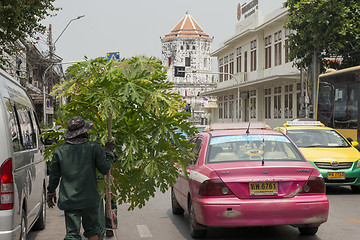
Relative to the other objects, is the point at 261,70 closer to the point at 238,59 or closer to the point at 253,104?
the point at 253,104

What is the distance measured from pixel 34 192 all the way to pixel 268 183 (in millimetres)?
3007

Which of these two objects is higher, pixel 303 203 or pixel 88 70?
pixel 88 70

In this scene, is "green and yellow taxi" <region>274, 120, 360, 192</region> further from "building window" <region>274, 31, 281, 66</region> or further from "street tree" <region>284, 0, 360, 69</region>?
"building window" <region>274, 31, 281, 66</region>

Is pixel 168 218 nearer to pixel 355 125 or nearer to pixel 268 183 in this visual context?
pixel 268 183

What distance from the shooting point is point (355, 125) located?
18750 millimetres

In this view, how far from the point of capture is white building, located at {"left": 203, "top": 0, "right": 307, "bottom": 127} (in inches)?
1657

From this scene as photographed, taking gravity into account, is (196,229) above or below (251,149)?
below

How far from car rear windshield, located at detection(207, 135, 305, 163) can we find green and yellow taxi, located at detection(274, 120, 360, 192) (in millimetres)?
4755

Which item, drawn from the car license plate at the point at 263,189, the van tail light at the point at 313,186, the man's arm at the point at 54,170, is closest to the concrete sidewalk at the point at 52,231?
the car license plate at the point at 263,189

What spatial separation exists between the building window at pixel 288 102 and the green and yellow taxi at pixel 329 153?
93.0 feet

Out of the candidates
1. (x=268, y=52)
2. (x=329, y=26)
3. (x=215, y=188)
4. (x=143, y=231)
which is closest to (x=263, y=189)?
(x=215, y=188)

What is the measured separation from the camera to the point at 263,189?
6.90 metres

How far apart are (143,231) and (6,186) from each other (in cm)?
338

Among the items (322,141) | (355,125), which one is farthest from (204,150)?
(355,125)
